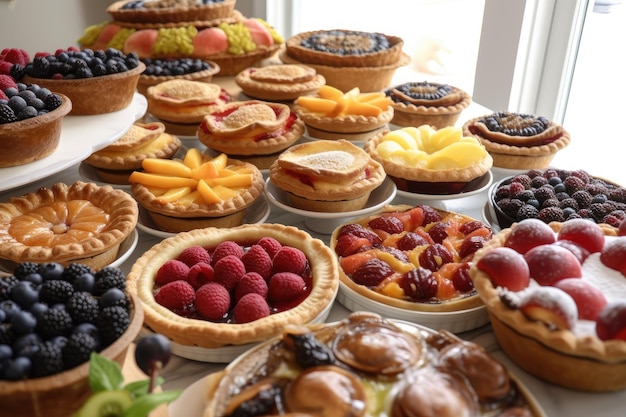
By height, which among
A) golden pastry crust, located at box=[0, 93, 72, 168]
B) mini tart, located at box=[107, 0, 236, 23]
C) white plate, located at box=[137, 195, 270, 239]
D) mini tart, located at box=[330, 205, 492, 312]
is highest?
mini tart, located at box=[107, 0, 236, 23]

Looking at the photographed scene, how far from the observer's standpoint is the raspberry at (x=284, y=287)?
1420 mm

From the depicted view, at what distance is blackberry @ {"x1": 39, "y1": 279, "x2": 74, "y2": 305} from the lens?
3.55ft

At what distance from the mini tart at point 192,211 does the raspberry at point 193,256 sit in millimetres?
217

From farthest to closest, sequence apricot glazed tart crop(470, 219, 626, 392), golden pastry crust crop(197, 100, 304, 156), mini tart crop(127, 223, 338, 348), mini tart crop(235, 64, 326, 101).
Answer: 1. mini tart crop(235, 64, 326, 101)
2. golden pastry crust crop(197, 100, 304, 156)
3. mini tart crop(127, 223, 338, 348)
4. apricot glazed tart crop(470, 219, 626, 392)

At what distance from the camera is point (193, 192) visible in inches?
73.0

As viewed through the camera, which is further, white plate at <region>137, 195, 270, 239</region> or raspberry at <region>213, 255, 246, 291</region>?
white plate at <region>137, 195, 270, 239</region>

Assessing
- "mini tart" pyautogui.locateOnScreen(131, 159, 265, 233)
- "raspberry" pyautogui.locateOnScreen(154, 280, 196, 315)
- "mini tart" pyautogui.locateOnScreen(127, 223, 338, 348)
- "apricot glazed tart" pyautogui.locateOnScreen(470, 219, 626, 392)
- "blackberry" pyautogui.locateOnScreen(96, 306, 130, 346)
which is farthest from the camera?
"mini tart" pyautogui.locateOnScreen(131, 159, 265, 233)

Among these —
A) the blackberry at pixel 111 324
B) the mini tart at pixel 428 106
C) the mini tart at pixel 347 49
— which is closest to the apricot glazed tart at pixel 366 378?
the blackberry at pixel 111 324

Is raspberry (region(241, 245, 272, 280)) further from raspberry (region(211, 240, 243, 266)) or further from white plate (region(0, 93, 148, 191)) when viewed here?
white plate (region(0, 93, 148, 191))

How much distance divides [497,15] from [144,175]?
6.48 ft

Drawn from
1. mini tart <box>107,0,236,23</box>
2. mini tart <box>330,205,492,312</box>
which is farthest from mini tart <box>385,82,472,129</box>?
mini tart <box>107,0,236,23</box>

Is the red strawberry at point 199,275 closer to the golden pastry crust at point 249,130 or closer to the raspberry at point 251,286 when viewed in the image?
the raspberry at point 251,286

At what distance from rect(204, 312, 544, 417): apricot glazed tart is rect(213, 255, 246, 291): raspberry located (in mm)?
283

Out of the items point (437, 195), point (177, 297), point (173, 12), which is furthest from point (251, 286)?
A: point (173, 12)
